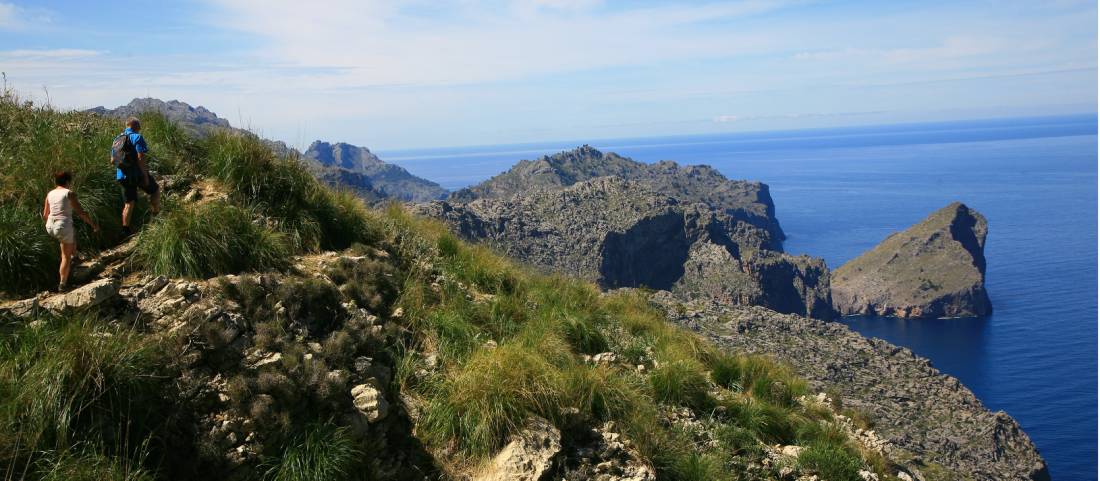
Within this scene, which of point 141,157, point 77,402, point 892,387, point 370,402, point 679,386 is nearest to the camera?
point 77,402

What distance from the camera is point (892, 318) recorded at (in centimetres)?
13050

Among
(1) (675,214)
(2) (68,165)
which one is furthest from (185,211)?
(1) (675,214)

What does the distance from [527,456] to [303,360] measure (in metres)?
2.61

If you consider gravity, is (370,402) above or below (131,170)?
below

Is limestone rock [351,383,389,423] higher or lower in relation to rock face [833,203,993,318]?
higher

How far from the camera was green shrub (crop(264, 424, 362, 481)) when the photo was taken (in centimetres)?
616

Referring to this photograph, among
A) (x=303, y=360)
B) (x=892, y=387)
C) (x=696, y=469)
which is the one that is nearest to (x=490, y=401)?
(x=303, y=360)

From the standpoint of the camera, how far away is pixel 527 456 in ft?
23.3

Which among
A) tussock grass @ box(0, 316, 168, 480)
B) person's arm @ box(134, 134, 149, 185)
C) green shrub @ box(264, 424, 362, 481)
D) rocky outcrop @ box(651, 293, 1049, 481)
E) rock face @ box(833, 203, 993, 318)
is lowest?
rock face @ box(833, 203, 993, 318)

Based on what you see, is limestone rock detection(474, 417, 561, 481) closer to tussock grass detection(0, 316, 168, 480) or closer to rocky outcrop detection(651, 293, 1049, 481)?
tussock grass detection(0, 316, 168, 480)

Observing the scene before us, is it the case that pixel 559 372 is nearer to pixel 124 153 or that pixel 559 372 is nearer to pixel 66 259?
pixel 66 259

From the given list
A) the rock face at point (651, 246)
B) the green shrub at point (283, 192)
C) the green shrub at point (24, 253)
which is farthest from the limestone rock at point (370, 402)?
the rock face at point (651, 246)

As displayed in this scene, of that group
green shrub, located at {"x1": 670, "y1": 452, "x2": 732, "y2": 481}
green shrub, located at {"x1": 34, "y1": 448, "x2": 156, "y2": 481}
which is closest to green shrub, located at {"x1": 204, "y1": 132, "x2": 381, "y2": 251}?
green shrub, located at {"x1": 34, "y1": 448, "x2": 156, "y2": 481}

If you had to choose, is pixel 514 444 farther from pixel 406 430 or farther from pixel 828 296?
pixel 828 296
